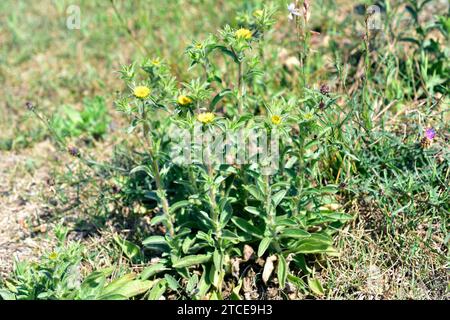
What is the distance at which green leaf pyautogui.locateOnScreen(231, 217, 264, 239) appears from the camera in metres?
2.77

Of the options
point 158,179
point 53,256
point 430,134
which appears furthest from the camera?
point 430,134

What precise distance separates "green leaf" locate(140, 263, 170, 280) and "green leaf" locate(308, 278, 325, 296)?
0.72m

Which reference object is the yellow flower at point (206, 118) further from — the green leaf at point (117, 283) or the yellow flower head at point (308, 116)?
the green leaf at point (117, 283)

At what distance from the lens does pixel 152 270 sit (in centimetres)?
284

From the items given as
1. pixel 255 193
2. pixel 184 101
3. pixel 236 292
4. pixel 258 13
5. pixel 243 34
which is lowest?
pixel 236 292

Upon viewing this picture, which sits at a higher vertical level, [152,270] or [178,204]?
[178,204]

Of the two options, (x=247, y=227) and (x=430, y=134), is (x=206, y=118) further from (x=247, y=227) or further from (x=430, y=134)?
(x=430, y=134)

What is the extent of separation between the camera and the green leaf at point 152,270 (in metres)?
2.83

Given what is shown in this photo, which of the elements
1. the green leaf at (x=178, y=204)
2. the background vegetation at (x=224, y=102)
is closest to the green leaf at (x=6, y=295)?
the background vegetation at (x=224, y=102)

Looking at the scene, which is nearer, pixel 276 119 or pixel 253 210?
pixel 276 119

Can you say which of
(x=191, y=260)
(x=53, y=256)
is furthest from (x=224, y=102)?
(x=53, y=256)

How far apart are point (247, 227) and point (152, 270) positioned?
0.52 meters
